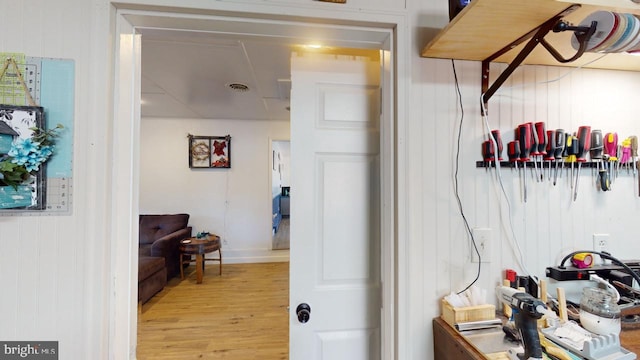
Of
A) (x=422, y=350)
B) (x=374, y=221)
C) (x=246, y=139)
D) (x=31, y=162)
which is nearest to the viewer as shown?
(x=31, y=162)

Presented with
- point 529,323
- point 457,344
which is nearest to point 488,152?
point 529,323

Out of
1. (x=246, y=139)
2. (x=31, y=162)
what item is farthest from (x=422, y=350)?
(x=246, y=139)

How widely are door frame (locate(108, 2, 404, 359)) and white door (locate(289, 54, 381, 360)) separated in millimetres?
137

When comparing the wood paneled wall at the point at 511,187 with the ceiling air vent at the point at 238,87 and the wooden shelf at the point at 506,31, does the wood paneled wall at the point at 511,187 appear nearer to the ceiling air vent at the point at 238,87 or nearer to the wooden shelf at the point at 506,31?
the wooden shelf at the point at 506,31

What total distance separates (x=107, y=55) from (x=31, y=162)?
392 millimetres

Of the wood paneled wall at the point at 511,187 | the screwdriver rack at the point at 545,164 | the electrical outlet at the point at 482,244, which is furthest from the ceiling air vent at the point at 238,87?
the electrical outlet at the point at 482,244

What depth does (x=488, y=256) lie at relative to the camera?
39.1 inches

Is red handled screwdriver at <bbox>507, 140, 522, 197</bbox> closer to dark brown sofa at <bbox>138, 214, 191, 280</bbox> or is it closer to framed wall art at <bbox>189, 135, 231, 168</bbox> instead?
dark brown sofa at <bbox>138, 214, 191, 280</bbox>

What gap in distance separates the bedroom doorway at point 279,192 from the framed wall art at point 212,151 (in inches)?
30.0

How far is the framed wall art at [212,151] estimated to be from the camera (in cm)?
423

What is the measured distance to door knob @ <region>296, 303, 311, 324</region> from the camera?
1055mm

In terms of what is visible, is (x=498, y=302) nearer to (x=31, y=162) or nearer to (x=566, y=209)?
(x=566, y=209)

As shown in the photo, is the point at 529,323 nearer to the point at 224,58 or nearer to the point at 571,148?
the point at 571,148

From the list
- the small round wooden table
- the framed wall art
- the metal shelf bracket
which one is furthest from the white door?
the framed wall art
